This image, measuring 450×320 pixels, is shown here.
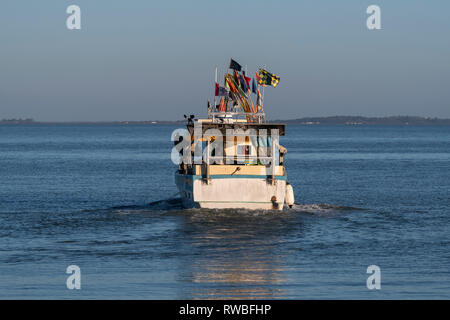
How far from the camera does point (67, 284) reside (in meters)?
21.1

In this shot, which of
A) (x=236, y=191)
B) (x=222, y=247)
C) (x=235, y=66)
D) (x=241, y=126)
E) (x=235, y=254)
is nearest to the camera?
(x=235, y=254)

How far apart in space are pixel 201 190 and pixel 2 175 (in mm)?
39683

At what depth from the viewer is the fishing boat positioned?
3472 centimetres

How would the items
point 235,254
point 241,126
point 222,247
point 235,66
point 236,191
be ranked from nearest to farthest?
point 235,254 → point 222,247 → point 236,191 → point 241,126 → point 235,66

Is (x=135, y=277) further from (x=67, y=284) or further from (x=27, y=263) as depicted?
(x=27, y=263)

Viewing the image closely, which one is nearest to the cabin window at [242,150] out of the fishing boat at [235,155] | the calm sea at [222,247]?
the fishing boat at [235,155]

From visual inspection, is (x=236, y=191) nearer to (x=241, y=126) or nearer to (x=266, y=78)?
(x=241, y=126)

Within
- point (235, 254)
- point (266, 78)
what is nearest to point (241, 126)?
point (266, 78)

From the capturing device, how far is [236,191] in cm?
3469

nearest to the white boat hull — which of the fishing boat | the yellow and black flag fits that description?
the fishing boat

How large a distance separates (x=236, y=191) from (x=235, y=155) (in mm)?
3091

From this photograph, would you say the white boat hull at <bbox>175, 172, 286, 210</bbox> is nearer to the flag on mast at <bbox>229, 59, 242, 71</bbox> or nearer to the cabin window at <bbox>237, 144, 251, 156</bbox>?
the cabin window at <bbox>237, 144, 251, 156</bbox>

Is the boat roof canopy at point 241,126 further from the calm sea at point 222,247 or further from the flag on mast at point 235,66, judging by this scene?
the calm sea at point 222,247

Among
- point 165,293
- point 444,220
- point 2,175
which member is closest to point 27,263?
point 165,293
